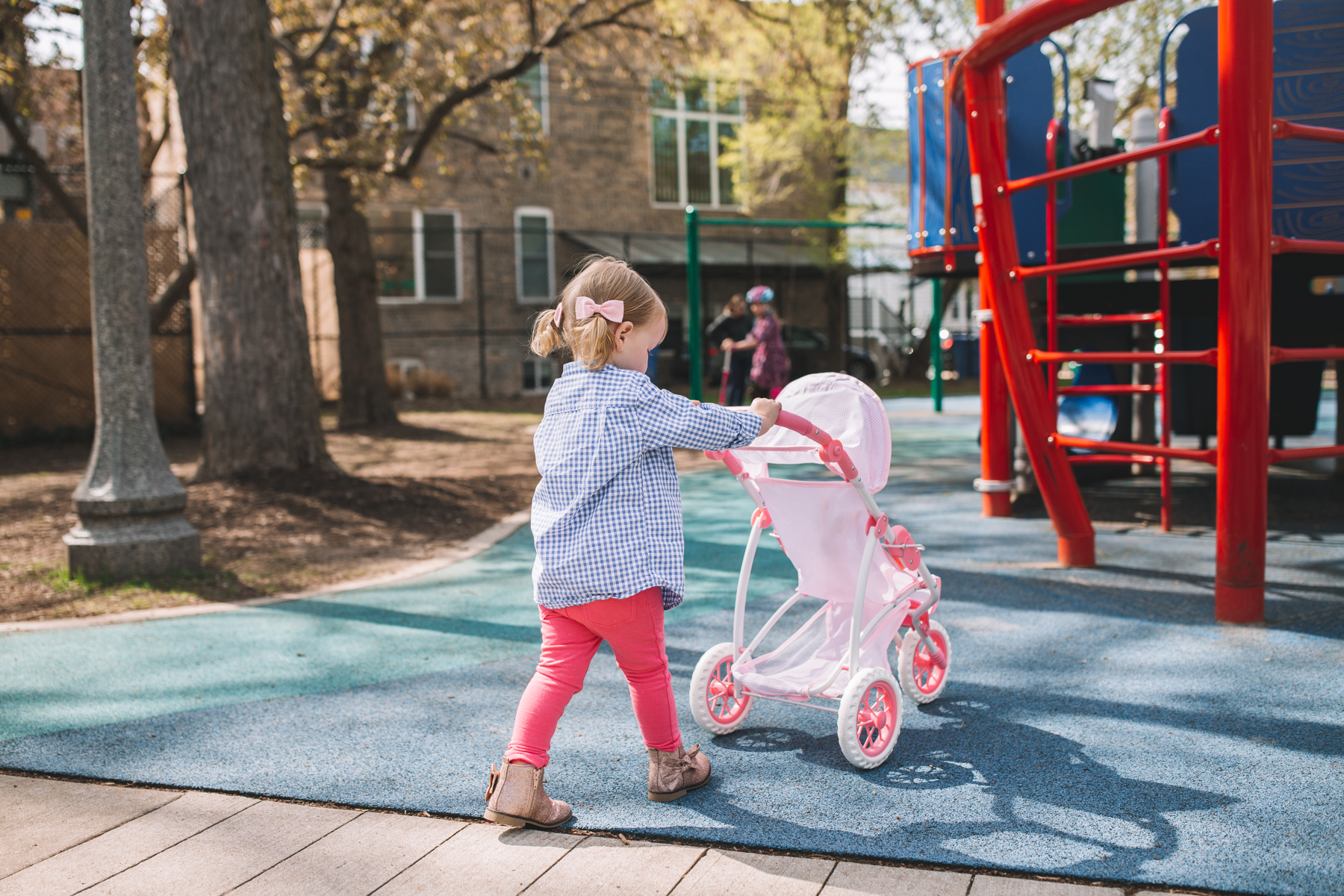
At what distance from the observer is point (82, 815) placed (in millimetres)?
2680

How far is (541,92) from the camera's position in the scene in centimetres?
2273

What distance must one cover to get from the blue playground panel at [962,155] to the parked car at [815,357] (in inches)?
549

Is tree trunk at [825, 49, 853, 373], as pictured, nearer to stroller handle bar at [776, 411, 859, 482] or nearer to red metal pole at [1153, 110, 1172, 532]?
red metal pole at [1153, 110, 1172, 532]

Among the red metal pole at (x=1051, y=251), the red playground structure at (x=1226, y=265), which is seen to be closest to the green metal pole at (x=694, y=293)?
the red metal pole at (x=1051, y=251)

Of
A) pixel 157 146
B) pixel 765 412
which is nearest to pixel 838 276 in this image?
pixel 157 146

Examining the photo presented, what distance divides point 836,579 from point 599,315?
1247mm

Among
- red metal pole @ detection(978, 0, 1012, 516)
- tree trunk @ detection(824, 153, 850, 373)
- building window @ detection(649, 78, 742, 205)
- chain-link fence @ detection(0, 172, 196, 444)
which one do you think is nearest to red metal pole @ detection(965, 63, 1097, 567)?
red metal pole @ detection(978, 0, 1012, 516)

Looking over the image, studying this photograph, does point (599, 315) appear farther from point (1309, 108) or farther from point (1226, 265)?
point (1309, 108)

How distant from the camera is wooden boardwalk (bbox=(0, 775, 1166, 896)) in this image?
2.24 m

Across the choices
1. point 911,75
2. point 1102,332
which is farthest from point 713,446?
point 1102,332

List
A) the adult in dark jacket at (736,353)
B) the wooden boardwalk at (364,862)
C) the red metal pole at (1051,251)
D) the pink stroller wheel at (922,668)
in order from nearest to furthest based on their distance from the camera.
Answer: the wooden boardwalk at (364,862) < the pink stroller wheel at (922,668) < the red metal pole at (1051,251) < the adult in dark jacket at (736,353)

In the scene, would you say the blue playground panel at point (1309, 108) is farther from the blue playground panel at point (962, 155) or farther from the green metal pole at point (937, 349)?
the green metal pole at point (937, 349)

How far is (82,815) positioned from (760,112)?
78.8 feet

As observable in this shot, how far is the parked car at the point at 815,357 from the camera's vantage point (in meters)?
21.6
